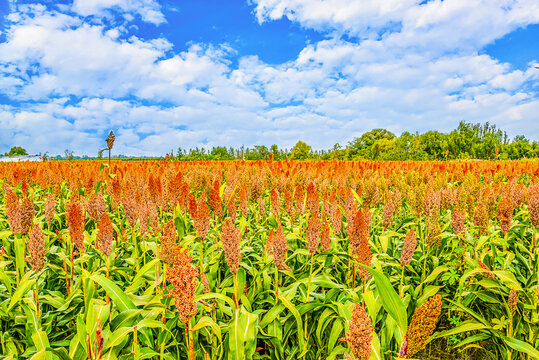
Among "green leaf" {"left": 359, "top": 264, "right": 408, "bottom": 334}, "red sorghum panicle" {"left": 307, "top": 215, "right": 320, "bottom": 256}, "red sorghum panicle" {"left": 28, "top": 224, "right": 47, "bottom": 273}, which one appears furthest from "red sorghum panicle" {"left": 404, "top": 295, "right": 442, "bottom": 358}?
"red sorghum panicle" {"left": 28, "top": 224, "right": 47, "bottom": 273}

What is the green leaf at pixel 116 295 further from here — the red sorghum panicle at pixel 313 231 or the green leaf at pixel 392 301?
the green leaf at pixel 392 301

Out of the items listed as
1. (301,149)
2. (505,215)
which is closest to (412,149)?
(301,149)

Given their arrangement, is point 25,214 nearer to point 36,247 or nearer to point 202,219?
point 36,247

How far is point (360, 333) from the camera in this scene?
1079 mm

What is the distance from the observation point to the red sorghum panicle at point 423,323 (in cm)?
126

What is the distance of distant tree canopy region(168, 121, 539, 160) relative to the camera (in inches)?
914

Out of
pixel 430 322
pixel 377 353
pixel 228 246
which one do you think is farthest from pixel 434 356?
pixel 228 246

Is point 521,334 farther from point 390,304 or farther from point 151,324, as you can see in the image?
point 151,324

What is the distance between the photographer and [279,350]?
2.23 m

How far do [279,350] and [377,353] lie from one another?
766 millimetres

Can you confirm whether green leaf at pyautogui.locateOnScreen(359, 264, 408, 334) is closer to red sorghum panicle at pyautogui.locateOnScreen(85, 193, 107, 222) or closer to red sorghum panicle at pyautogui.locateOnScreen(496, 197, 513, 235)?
red sorghum panicle at pyautogui.locateOnScreen(496, 197, 513, 235)

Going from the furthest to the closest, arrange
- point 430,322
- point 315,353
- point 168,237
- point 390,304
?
point 315,353
point 168,237
point 390,304
point 430,322

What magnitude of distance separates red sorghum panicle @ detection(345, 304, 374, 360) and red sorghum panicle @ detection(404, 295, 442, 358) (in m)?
0.34

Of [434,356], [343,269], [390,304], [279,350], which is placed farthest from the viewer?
[343,269]
